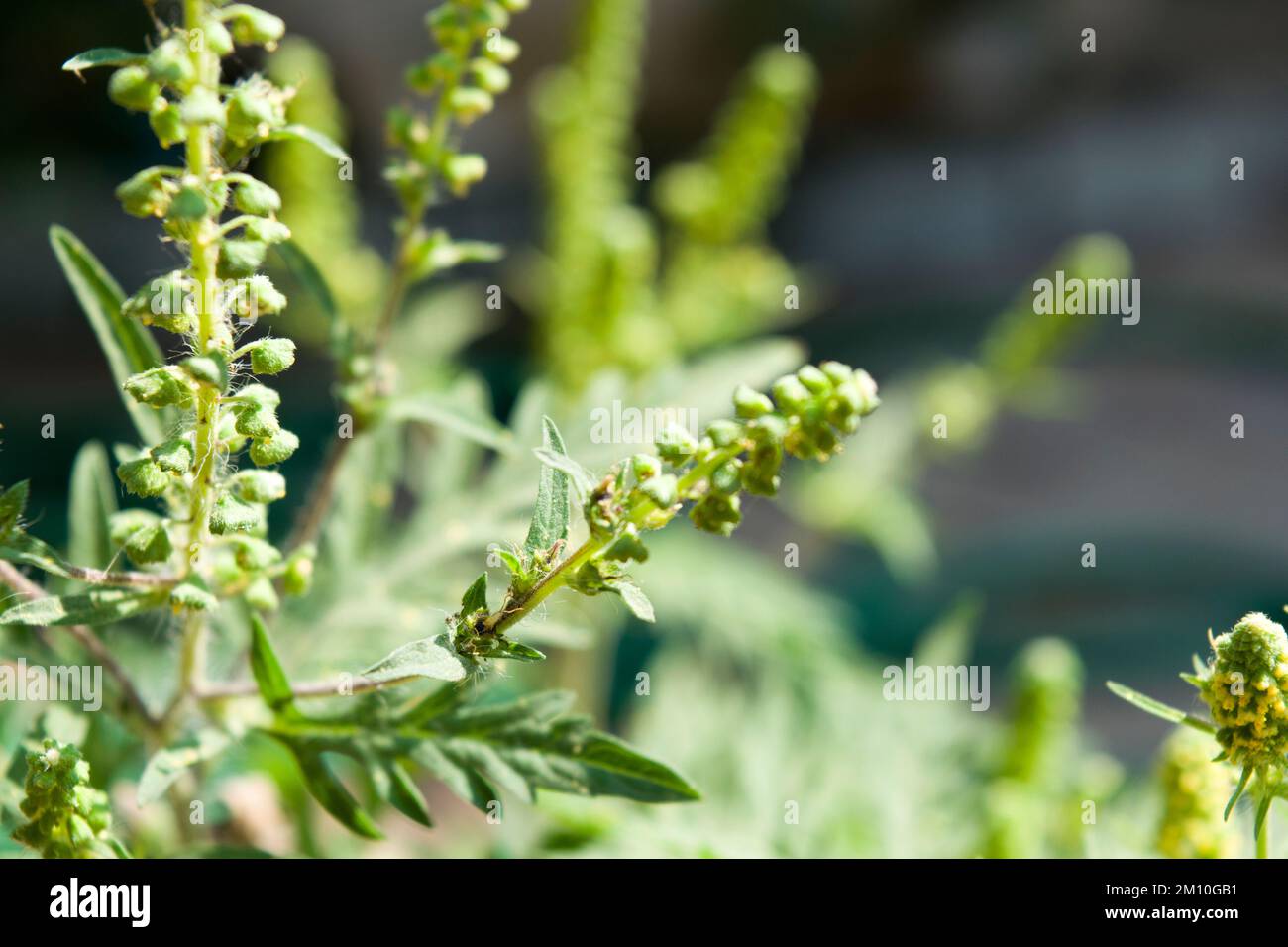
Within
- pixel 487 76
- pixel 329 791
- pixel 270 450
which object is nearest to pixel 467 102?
pixel 487 76

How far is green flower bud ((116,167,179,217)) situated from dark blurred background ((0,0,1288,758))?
222 cm

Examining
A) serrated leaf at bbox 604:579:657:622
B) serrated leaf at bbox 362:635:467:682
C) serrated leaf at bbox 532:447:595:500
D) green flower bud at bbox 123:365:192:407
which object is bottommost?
serrated leaf at bbox 362:635:467:682

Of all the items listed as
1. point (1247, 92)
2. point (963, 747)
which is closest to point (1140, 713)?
point (963, 747)

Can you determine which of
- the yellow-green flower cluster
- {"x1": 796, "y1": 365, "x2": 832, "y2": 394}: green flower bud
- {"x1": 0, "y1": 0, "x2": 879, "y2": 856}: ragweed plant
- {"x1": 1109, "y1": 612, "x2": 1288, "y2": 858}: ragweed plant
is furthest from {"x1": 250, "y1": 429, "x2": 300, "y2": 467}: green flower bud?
the yellow-green flower cluster

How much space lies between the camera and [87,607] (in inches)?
22.3

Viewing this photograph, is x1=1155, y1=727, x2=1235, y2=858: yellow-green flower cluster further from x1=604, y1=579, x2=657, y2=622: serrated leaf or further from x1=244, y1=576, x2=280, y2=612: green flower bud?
x1=244, y1=576, x2=280, y2=612: green flower bud

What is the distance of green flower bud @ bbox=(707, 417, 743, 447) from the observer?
48 centimetres

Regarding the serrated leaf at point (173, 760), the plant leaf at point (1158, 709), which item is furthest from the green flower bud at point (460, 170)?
the plant leaf at point (1158, 709)

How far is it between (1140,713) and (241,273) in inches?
86.8

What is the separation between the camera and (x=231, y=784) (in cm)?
101

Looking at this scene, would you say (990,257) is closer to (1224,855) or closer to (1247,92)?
(1247,92)

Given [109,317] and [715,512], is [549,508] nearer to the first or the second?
[715,512]

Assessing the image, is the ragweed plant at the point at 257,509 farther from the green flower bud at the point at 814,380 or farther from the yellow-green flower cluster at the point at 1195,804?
the yellow-green flower cluster at the point at 1195,804

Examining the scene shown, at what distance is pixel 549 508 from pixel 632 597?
2.2 inches
